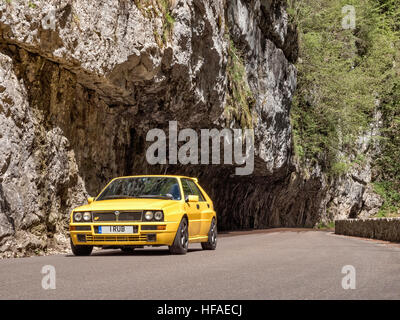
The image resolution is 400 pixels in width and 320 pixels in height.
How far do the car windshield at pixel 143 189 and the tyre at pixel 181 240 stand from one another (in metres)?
0.63

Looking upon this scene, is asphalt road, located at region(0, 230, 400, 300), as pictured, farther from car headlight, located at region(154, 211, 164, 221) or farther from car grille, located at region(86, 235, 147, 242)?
car headlight, located at region(154, 211, 164, 221)

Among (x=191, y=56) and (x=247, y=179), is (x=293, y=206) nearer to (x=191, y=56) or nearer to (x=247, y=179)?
(x=247, y=179)

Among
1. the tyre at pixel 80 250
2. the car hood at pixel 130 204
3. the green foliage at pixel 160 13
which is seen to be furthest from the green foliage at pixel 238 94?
the tyre at pixel 80 250

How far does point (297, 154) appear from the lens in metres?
32.9

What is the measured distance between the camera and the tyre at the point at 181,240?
35.5 ft

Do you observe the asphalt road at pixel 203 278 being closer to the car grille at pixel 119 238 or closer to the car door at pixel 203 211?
the car grille at pixel 119 238

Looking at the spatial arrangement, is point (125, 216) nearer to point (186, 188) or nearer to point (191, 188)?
point (186, 188)

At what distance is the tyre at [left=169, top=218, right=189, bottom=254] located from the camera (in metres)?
10.8

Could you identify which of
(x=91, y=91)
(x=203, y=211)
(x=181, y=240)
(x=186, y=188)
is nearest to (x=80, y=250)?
(x=181, y=240)

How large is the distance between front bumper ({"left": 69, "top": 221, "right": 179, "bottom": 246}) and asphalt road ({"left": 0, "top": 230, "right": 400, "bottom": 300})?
356mm

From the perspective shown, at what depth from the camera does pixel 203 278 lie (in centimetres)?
721

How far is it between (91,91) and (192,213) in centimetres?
Answer: 604

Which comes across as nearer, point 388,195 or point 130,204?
point 130,204
